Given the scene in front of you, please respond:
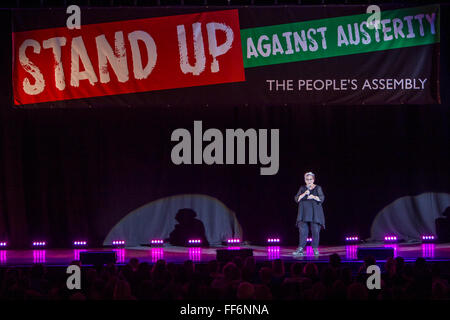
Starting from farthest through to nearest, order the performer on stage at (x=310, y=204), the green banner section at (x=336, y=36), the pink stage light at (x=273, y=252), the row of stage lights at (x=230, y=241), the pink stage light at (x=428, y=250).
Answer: the row of stage lights at (x=230, y=241)
the green banner section at (x=336, y=36)
the pink stage light at (x=273, y=252)
the pink stage light at (x=428, y=250)
the performer on stage at (x=310, y=204)

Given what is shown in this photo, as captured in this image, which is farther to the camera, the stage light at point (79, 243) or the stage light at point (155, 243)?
the stage light at point (155, 243)

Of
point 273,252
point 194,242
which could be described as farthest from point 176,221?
point 273,252

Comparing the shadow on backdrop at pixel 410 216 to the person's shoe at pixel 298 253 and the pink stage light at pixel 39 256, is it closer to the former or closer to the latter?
the person's shoe at pixel 298 253

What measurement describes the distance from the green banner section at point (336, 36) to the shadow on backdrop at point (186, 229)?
2.98 meters

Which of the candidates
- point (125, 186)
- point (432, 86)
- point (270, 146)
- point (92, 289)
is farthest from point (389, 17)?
point (92, 289)

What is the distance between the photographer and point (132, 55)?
34.4 feet

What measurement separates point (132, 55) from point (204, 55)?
1236 millimetres

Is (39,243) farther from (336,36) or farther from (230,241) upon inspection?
(336,36)

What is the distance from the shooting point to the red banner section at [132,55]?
1049 cm

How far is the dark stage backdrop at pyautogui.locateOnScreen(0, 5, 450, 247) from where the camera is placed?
37.0 feet

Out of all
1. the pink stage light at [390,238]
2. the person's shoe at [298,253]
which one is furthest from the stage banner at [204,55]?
the pink stage light at [390,238]

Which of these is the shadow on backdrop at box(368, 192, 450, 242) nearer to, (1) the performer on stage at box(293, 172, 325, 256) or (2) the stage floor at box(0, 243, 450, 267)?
(2) the stage floor at box(0, 243, 450, 267)

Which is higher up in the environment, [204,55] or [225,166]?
[204,55]
